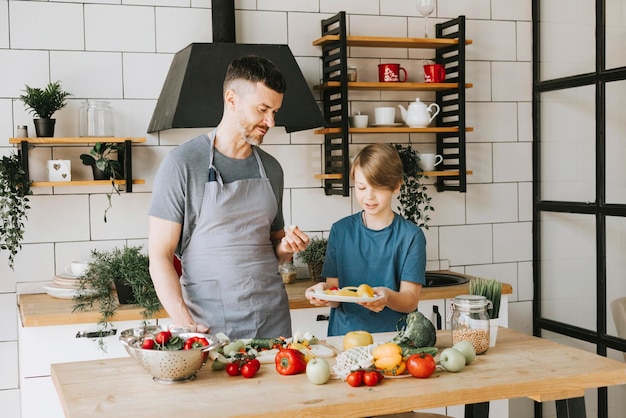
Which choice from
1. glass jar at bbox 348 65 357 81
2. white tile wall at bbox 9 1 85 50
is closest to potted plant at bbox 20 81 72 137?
white tile wall at bbox 9 1 85 50

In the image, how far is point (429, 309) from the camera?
3615 millimetres

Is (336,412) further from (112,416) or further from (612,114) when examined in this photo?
(612,114)

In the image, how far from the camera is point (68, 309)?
125 inches

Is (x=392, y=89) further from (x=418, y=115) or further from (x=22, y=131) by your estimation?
(x=22, y=131)

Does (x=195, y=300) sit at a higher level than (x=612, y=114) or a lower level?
lower

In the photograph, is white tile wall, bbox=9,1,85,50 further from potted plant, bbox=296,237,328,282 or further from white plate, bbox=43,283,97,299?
potted plant, bbox=296,237,328,282

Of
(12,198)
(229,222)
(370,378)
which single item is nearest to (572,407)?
(370,378)

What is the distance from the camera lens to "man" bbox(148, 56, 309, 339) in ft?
8.40

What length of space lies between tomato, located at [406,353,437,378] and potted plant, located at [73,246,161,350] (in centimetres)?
143

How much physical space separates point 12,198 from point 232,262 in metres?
1.26

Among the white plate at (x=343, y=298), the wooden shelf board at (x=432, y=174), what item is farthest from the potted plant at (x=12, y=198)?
the white plate at (x=343, y=298)

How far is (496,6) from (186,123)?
1.90m

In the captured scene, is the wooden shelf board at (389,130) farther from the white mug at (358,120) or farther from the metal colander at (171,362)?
the metal colander at (171,362)

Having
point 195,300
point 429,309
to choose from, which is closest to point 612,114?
point 429,309
